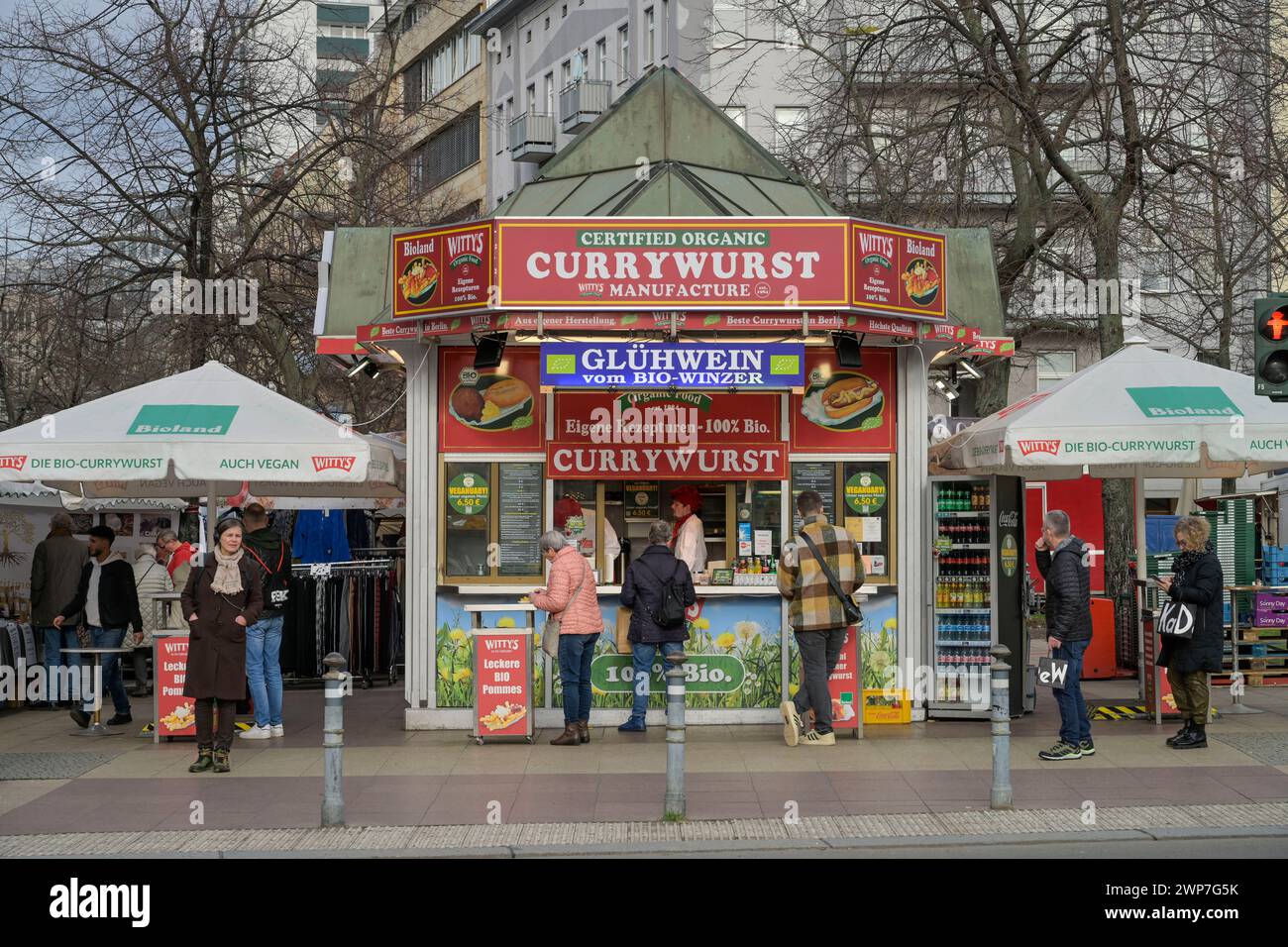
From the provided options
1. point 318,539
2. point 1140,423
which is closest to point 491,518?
point 1140,423

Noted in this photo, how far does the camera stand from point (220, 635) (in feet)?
41.5

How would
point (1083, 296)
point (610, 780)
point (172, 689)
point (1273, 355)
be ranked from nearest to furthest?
point (1273, 355)
point (610, 780)
point (172, 689)
point (1083, 296)

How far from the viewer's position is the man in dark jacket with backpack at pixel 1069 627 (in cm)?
1243

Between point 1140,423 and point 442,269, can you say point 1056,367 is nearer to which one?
point 1140,423

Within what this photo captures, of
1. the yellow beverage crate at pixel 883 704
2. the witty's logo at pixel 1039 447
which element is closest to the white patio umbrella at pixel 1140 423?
the witty's logo at pixel 1039 447

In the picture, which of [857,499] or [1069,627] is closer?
[1069,627]

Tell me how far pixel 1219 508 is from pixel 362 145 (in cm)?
1308

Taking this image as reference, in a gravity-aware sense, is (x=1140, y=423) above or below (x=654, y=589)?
above

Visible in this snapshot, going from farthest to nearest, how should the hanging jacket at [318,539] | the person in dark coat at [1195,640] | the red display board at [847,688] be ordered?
the hanging jacket at [318,539]
the red display board at [847,688]
the person in dark coat at [1195,640]

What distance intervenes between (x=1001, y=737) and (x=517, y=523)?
18.4 feet

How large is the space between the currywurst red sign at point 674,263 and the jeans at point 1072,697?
134 inches

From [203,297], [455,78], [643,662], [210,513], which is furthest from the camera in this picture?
[455,78]

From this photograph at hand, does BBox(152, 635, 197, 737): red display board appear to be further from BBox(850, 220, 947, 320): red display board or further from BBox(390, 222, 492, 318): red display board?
BBox(850, 220, 947, 320): red display board

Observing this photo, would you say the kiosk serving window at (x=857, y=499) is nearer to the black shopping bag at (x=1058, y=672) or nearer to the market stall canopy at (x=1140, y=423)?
the market stall canopy at (x=1140, y=423)
